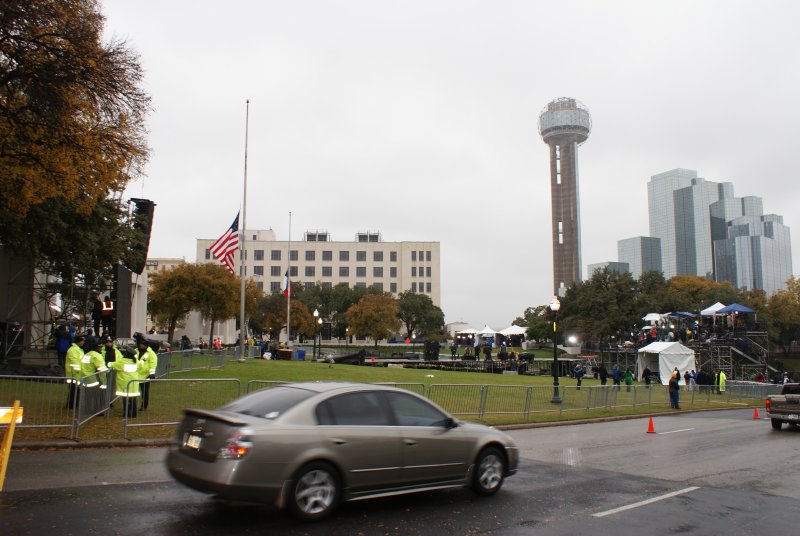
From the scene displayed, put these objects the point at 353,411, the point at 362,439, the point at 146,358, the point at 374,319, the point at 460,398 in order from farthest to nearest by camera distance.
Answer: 1. the point at 374,319
2. the point at 460,398
3. the point at 146,358
4. the point at 353,411
5. the point at 362,439

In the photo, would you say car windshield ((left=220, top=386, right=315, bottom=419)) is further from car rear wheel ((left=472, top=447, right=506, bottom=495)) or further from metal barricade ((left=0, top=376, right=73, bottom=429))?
metal barricade ((left=0, top=376, right=73, bottom=429))

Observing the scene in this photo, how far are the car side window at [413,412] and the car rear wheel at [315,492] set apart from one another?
3.84 ft

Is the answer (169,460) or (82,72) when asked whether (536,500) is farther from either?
(82,72)

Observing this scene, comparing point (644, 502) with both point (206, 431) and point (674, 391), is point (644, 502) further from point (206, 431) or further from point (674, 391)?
point (674, 391)

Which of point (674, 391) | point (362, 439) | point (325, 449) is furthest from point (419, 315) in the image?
point (325, 449)

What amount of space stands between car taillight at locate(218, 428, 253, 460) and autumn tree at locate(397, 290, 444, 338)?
3662 inches

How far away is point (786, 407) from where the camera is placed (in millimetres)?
19734

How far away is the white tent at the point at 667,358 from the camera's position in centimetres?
4181

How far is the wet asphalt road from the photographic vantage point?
6.83 m

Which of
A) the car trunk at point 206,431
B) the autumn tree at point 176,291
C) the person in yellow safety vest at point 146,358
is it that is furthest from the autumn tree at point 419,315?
the car trunk at point 206,431

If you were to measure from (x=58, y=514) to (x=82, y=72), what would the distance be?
41.8 feet

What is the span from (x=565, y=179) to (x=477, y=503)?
594ft

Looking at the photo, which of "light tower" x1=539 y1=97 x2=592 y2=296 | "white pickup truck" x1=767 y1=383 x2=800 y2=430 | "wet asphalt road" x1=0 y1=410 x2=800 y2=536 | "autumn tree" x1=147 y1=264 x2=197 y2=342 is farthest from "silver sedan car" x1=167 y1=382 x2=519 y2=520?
"light tower" x1=539 y1=97 x2=592 y2=296

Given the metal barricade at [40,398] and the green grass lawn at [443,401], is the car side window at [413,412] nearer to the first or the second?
the green grass lawn at [443,401]
